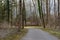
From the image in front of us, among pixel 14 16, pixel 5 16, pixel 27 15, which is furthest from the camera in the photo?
pixel 27 15

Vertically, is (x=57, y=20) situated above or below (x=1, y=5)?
below

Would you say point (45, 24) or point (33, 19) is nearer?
point (45, 24)

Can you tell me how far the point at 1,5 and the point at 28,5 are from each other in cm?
3480

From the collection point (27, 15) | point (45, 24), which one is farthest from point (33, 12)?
point (45, 24)

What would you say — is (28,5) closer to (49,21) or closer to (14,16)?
(14,16)

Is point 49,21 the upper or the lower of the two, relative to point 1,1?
lower

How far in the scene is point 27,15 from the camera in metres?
67.1

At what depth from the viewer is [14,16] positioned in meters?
49.4

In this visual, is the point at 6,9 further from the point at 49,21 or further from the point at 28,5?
the point at 28,5

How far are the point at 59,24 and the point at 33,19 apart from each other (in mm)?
31455

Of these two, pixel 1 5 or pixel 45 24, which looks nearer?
pixel 1 5

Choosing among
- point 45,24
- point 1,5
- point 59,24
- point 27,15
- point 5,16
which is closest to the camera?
point 59,24

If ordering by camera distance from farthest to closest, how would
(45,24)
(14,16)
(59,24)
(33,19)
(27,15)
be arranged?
(27,15) → (33,19) → (14,16) → (45,24) → (59,24)

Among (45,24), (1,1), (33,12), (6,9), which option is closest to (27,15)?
(33,12)
